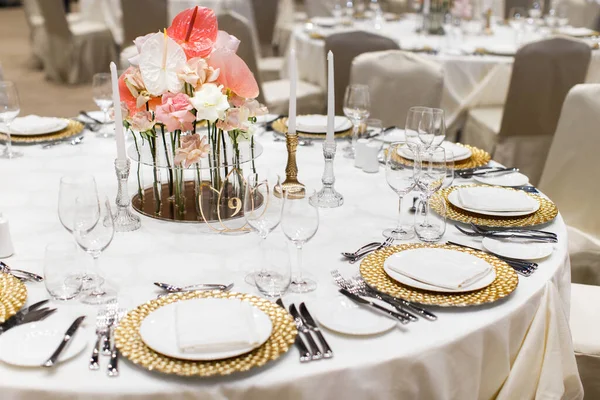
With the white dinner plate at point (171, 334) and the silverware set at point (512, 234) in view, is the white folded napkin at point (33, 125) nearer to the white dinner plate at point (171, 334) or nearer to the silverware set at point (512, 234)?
the white dinner plate at point (171, 334)

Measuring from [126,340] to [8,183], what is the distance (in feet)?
3.50

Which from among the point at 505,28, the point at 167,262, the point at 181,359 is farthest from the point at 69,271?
the point at 505,28

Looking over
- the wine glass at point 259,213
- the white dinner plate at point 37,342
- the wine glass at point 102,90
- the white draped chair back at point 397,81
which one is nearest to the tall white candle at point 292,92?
the wine glass at point 259,213

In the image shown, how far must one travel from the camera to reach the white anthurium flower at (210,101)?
5.28ft

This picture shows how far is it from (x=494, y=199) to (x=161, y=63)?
3.17 ft

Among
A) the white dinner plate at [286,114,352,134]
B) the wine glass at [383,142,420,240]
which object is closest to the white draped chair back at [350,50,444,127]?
the white dinner plate at [286,114,352,134]

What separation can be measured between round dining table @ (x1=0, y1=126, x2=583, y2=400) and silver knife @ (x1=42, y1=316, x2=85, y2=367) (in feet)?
Result: 0.06

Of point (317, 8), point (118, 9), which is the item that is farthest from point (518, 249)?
point (118, 9)

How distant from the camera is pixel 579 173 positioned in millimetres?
2582

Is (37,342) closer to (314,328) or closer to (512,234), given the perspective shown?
(314,328)

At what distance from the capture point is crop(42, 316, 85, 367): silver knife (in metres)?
1.14

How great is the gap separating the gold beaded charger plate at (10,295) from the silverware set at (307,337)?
509mm

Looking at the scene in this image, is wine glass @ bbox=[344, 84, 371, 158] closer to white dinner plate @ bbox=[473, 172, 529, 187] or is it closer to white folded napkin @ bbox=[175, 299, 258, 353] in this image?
white dinner plate @ bbox=[473, 172, 529, 187]

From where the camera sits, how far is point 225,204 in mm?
1872
